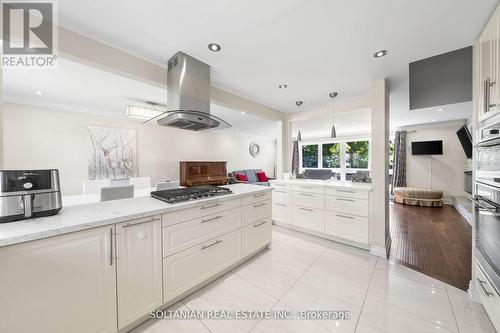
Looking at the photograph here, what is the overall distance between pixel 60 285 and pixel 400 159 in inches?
296

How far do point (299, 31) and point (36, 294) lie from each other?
2454mm

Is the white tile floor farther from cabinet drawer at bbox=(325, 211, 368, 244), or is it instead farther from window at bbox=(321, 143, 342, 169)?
window at bbox=(321, 143, 342, 169)

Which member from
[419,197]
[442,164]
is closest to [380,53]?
[419,197]

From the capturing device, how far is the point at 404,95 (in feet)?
9.76

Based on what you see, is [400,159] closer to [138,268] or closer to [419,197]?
[419,197]

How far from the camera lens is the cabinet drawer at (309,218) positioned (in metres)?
2.87

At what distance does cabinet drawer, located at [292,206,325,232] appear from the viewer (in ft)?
9.42

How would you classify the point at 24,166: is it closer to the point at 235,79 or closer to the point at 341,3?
the point at 235,79

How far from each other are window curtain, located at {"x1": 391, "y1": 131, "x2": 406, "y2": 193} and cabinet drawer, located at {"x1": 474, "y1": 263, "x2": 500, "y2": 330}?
16.7 ft

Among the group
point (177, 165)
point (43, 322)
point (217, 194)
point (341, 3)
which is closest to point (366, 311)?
point (217, 194)

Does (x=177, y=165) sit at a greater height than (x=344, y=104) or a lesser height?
lesser

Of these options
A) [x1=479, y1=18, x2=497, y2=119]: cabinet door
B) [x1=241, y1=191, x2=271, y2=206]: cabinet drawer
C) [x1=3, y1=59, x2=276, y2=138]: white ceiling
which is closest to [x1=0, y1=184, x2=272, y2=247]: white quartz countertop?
[x1=241, y1=191, x2=271, y2=206]: cabinet drawer

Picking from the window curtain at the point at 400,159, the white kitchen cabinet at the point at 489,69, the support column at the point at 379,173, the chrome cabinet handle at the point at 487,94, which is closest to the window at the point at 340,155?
the window curtain at the point at 400,159

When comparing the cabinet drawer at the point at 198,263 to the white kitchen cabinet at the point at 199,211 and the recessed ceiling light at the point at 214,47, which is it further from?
the recessed ceiling light at the point at 214,47
